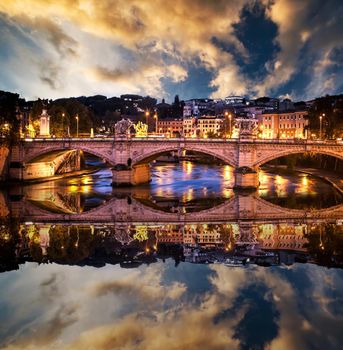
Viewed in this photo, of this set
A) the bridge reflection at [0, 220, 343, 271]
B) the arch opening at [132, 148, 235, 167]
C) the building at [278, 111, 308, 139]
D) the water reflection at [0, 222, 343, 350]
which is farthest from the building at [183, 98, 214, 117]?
the water reflection at [0, 222, 343, 350]

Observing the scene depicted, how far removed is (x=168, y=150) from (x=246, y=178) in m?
10.4

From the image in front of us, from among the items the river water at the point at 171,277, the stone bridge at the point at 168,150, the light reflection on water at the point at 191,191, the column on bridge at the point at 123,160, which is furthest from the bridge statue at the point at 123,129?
the river water at the point at 171,277

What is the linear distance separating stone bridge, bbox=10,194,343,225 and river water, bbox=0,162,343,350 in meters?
0.09

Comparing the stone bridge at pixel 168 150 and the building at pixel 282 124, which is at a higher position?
the building at pixel 282 124

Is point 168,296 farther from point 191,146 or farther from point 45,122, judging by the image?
point 45,122

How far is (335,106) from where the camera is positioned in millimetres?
70375

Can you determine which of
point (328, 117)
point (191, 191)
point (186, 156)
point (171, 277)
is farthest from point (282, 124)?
point (171, 277)

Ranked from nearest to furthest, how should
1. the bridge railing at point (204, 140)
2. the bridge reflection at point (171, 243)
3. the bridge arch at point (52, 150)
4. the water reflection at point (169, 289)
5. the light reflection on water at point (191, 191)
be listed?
the water reflection at point (169, 289), the bridge reflection at point (171, 243), the light reflection on water at point (191, 191), the bridge railing at point (204, 140), the bridge arch at point (52, 150)

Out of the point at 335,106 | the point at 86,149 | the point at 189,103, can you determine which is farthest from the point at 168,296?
the point at 189,103

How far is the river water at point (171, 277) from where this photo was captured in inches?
556

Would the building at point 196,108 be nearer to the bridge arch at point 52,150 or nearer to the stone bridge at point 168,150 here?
the stone bridge at point 168,150

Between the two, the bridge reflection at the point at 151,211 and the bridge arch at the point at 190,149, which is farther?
the bridge arch at the point at 190,149

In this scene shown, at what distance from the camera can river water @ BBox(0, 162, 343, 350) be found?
1412cm

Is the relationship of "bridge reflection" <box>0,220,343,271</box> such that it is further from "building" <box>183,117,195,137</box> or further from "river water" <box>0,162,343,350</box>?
"building" <box>183,117,195,137</box>
